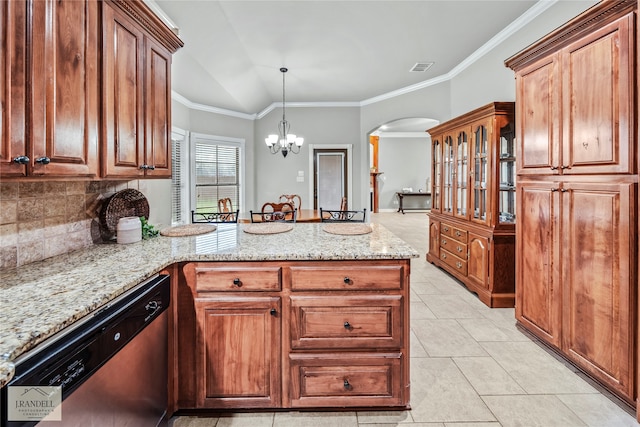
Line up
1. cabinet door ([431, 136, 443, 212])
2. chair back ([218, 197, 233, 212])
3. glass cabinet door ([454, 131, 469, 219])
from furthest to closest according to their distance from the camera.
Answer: chair back ([218, 197, 233, 212]), cabinet door ([431, 136, 443, 212]), glass cabinet door ([454, 131, 469, 219])

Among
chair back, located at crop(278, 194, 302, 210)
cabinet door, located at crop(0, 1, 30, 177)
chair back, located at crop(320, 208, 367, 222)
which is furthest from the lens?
chair back, located at crop(278, 194, 302, 210)

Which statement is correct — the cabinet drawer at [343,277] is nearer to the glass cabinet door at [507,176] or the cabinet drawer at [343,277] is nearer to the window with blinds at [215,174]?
the glass cabinet door at [507,176]

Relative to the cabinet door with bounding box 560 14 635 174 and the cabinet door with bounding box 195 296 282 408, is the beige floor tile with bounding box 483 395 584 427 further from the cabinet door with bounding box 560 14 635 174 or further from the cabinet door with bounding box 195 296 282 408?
the cabinet door with bounding box 560 14 635 174

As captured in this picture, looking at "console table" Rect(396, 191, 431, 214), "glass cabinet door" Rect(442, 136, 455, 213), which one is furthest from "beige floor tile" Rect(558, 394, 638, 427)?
"console table" Rect(396, 191, 431, 214)

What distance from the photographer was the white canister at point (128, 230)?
78.4 inches

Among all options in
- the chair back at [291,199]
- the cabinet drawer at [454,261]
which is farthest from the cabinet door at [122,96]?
the chair back at [291,199]

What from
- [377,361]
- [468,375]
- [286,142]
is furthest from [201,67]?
[468,375]

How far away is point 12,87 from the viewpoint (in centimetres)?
111

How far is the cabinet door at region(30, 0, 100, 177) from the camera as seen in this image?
3.90ft

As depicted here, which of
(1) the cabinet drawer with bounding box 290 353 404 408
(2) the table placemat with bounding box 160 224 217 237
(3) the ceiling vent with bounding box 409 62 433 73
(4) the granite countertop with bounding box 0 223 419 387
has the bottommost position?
(1) the cabinet drawer with bounding box 290 353 404 408

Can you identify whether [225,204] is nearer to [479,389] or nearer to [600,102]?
[479,389]

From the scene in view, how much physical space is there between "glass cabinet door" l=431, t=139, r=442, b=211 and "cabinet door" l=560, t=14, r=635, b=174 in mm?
2488

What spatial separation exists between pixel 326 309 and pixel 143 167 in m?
1.29

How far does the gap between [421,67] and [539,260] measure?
3559 mm
